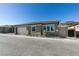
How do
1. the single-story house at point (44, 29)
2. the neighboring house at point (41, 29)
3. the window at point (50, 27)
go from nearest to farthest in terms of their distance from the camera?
1. the single-story house at point (44, 29)
2. the neighboring house at point (41, 29)
3. the window at point (50, 27)

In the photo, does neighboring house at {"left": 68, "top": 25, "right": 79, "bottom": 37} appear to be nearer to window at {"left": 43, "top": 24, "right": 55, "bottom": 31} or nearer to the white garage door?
window at {"left": 43, "top": 24, "right": 55, "bottom": 31}

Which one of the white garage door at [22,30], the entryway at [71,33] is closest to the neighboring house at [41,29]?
the white garage door at [22,30]

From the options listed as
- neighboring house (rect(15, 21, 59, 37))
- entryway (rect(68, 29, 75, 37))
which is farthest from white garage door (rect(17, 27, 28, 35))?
entryway (rect(68, 29, 75, 37))

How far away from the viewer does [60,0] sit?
5238mm

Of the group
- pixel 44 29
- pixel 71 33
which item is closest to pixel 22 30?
pixel 44 29

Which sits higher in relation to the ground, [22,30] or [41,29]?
[41,29]

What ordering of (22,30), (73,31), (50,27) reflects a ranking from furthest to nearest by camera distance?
(22,30) < (50,27) < (73,31)

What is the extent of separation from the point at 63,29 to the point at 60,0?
639cm

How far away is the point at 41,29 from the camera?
12.4 m

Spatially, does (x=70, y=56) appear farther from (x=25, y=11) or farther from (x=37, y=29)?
(x=37, y=29)

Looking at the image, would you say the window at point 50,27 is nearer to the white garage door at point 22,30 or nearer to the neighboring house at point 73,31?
the neighboring house at point 73,31

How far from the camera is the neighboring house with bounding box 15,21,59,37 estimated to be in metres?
11.8

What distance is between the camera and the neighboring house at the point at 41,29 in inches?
464

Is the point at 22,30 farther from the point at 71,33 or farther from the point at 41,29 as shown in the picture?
the point at 71,33
